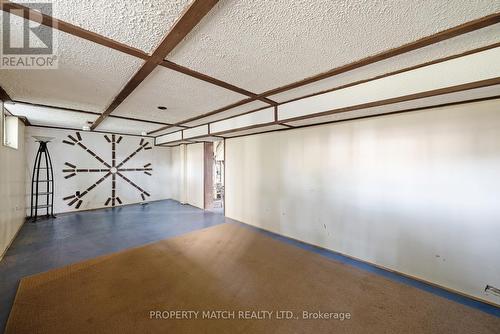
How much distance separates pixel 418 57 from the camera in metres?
1.47

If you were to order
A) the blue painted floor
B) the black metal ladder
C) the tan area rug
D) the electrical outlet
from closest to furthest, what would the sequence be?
the tan area rug < the electrical outlet < the blue painted floor < the black metal ladder

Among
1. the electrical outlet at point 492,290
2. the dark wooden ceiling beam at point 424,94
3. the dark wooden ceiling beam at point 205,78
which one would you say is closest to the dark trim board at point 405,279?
the electrical outlet at point 492,290

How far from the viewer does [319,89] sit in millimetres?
2184

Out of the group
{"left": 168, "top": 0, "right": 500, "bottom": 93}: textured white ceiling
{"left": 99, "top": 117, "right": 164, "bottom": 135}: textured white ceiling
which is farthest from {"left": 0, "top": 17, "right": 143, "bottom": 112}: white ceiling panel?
{"left": 99, "top": 117, "right": 164, "bottom": 135}: textured white ceiling

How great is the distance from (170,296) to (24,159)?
502 centimetres

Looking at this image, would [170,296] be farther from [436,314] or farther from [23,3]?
[436,314]

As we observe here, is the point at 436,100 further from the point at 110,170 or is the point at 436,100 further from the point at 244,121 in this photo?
the point at 110,170

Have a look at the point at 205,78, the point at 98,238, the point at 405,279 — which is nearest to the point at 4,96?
the point at 98,238

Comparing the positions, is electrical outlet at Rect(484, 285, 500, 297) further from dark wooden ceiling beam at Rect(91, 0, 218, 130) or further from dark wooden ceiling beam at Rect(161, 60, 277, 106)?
dark wooden ceiling beam at Rect(91, 0, 218, 130)

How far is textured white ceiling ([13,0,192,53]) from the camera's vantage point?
983 millimetres

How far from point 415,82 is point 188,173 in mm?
5858

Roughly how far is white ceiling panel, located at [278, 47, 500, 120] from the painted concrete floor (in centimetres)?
342

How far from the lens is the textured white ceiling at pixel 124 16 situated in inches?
38.7

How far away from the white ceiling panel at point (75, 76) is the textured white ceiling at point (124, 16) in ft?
0.79
